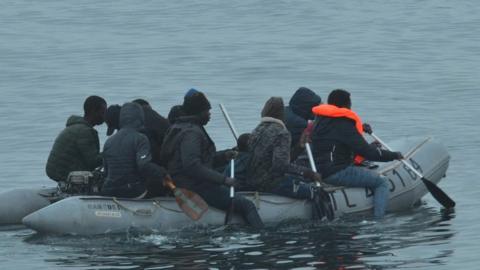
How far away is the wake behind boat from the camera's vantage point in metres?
21.3

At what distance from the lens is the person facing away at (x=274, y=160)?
2211cm

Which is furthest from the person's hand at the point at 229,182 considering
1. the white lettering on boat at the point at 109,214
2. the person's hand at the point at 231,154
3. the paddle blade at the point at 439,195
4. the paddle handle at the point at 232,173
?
the paddle blade at the point at 439,195

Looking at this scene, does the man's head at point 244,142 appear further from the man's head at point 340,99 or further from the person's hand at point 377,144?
the person's hand at point 377,144

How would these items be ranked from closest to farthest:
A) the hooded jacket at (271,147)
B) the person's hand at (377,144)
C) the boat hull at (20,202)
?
the hooded jacket at (271,147) → the boat hull at (20,202) → the person's hand at (377,144)

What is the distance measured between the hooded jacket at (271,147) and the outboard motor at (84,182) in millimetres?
2408

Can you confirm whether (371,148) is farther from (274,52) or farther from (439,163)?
(274,52)

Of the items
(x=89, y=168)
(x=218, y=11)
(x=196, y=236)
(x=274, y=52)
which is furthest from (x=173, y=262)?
(x=218, y=11)

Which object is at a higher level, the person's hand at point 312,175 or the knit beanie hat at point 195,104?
the knit beanie hat at point 195,104

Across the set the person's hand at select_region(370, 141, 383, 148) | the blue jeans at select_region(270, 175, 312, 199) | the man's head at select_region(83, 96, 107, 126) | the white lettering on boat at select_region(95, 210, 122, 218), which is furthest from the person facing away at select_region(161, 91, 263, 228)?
the person's hand at select_region(370, 141, 383, 148)

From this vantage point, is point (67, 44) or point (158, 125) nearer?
point (158, 125)

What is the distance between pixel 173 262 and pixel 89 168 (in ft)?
11.4

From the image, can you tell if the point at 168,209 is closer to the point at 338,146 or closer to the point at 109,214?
the point at 109,214

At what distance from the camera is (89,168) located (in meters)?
22.9

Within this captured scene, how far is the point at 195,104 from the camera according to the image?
70.6 ft
